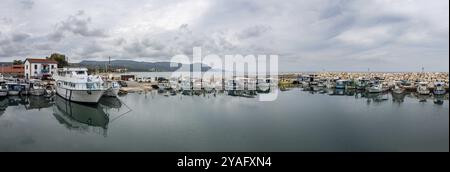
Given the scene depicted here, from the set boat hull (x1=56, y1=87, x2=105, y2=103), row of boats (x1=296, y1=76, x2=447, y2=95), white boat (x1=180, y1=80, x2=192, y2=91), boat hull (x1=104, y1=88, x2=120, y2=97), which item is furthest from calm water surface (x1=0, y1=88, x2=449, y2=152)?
white boat (x1=180, y1=80, x2=192, y2=91)

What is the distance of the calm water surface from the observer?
15430mm

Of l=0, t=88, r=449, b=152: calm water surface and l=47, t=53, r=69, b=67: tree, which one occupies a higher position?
l=47, t=53, r=69, b=67: tree

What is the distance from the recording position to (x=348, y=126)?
813 inches

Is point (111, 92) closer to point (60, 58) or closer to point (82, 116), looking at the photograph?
point (82, 116)

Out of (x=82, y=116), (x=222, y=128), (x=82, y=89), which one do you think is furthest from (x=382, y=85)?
(x=82, y=116)

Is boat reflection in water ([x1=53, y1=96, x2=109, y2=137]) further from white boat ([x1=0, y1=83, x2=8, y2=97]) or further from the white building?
the white building

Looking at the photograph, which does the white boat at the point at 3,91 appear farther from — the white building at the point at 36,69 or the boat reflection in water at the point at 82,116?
the white building at the point at 36,69

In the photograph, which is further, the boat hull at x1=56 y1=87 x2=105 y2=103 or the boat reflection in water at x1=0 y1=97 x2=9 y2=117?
the boat hull at x1=56 y1=87 x2=105 y2=103

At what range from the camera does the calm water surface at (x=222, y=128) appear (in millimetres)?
15430
